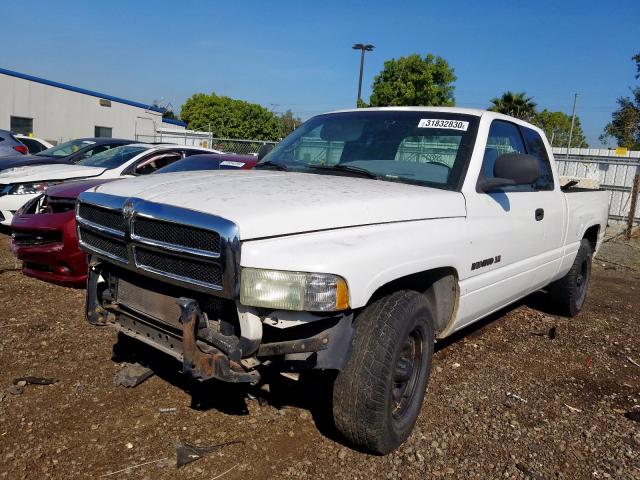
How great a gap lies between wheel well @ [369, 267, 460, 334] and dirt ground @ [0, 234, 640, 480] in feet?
1.96

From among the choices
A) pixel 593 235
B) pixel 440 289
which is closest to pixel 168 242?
pixel 440 289

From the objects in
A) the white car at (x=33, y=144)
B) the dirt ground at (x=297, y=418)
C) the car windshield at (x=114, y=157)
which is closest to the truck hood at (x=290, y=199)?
the dirt ground at (x=297, y=418)

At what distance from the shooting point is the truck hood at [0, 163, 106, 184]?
733 centimetres

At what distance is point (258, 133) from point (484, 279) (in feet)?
186

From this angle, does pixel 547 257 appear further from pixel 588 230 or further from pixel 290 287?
pixel 290 287

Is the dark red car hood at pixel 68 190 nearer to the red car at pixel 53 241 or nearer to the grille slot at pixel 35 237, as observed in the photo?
the red car at pixel 53 241

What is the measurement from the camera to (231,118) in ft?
191

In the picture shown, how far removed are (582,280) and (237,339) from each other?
469 cm

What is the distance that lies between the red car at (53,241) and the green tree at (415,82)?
25.7m

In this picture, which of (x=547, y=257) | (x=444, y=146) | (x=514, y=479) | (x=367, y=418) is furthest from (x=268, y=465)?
(x=547, y=257)

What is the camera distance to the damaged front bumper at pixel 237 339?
2.40m

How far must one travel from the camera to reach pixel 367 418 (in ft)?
8.68

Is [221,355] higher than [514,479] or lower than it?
higher

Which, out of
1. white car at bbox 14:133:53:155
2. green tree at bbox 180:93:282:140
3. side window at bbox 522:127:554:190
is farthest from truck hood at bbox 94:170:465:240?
green tree at bbox 180:93:282:140
